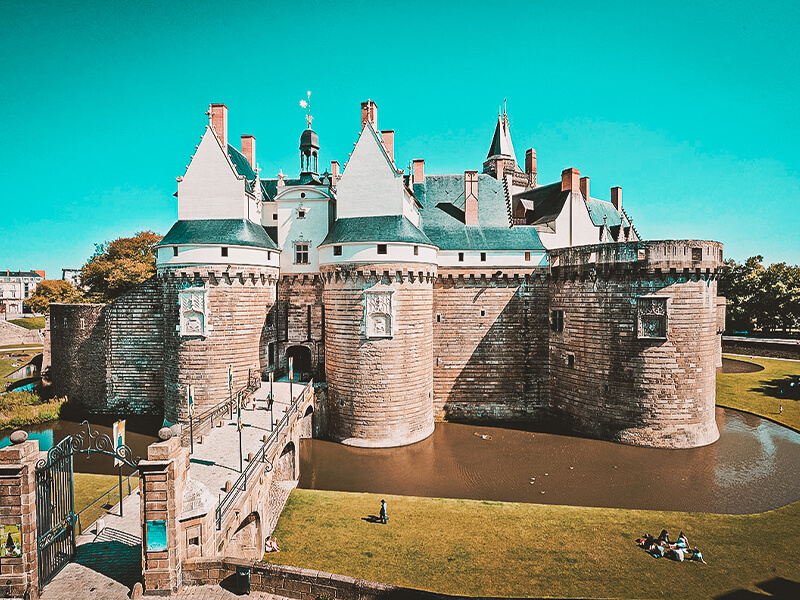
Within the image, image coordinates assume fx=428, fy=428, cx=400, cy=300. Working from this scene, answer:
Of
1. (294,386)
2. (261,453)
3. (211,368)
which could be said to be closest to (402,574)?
(261,453)

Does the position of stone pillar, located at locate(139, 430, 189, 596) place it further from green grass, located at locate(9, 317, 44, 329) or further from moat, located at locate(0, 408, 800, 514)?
green grass, located at locate(9, 317, 44, 329)

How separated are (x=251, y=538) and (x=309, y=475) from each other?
6.08 metres

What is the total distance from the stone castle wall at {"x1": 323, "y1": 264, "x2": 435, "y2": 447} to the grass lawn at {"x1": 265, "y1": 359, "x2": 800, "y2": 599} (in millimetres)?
5183

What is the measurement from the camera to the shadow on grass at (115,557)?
33.5ft

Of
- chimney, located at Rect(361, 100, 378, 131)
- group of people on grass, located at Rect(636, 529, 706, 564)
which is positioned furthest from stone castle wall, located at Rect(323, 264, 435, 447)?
group of people on grass, located at Rect(636, 529, 706, 564)

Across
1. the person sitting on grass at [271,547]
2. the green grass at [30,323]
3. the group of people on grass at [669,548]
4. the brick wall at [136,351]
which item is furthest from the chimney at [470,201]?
the green grass at [30,323]

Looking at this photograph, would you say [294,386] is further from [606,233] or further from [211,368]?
[606,233]

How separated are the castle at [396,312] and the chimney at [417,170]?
0.83m

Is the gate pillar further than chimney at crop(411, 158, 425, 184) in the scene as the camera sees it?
No

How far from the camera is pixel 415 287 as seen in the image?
914 inches

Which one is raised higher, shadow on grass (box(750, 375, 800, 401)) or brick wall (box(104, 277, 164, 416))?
brick wall (box(104, 277, 164, 416))

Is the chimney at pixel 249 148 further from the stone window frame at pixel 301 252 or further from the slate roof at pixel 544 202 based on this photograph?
the slate roof at pixel 544 202

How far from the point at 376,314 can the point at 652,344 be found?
47.3 feet

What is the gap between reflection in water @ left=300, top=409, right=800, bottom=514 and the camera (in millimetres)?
17422
